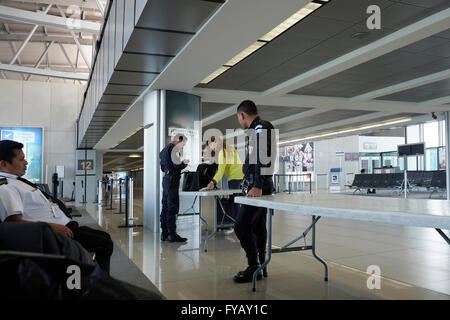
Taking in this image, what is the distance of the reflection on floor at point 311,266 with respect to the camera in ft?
10.0

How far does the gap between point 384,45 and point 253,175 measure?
371 cm

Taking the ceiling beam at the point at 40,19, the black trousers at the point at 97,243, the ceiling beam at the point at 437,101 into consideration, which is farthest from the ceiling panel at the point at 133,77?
the ceiling beam at the point at 40,19

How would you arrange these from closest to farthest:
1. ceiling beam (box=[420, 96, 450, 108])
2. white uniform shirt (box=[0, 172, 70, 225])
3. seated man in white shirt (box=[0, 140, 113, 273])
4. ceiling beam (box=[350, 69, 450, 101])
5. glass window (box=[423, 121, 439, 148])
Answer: white uniform shirt (box=[0, 172, 70, 225]) < seated man in white shirt (box=[0, 140, 113, 273]) < ceiling beam (box=[350, 69, 450, 101]) < ceiling beam (box=[420, 96, 450, 108]) < glass window (box=[423, 121, 439, 148])

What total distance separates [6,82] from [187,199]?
46.4 feet

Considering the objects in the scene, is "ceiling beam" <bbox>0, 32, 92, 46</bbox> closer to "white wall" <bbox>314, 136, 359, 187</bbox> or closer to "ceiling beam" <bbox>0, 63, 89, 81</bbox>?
"ceiling beam" <bbox>0, 63, 89, 81</bbox>

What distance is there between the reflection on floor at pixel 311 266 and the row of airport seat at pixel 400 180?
9281 millimetres

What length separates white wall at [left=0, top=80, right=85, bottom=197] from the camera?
16766 millimetres

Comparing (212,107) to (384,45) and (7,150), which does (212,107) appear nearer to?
(384,45)

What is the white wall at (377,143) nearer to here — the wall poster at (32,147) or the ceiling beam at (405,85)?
the ceiling beam at (405,85)

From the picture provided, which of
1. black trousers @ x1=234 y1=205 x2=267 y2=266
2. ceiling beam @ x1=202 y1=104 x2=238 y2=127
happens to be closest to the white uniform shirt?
black trousers @ x1=234 y1=205 x2=267 y2=266

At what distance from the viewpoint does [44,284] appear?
980 millimetres

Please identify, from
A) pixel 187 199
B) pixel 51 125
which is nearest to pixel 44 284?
pixel 187 199

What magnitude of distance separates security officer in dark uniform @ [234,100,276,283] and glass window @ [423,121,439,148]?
78.1ft
